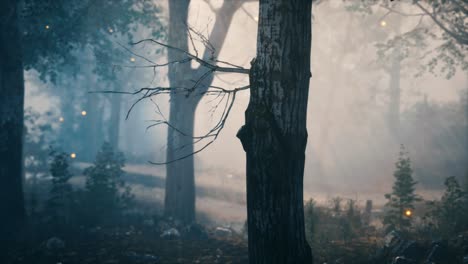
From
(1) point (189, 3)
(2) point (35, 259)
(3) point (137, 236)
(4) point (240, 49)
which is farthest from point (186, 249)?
(4) point (240, 49)

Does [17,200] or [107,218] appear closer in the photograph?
[17,200]

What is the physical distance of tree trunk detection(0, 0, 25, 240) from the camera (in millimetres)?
8438

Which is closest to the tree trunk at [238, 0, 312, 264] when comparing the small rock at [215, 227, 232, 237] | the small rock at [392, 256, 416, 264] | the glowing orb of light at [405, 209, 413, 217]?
the small rock at [392, 256, 416, 264]

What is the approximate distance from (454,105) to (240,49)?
1834 centimetres

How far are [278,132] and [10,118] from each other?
312 inches

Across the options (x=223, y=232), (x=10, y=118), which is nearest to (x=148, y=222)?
(x=223, y=232)

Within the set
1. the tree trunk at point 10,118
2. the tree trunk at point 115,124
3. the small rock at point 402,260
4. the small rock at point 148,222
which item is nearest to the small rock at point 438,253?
the small rock at point 402,260

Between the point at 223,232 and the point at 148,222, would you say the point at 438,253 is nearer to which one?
the point at 223,232

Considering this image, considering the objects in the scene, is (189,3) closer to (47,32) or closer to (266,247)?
(47,32)

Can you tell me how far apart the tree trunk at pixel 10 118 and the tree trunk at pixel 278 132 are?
7409 millimetres

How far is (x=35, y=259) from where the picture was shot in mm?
6461

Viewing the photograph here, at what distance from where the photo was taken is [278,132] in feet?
11.9

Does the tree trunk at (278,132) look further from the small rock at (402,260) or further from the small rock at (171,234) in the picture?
the small rock at (171,234)

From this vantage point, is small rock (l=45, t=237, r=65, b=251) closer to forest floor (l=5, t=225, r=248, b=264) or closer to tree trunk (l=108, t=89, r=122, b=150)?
forest floor (l=5, t=225, r=248, b=264)
